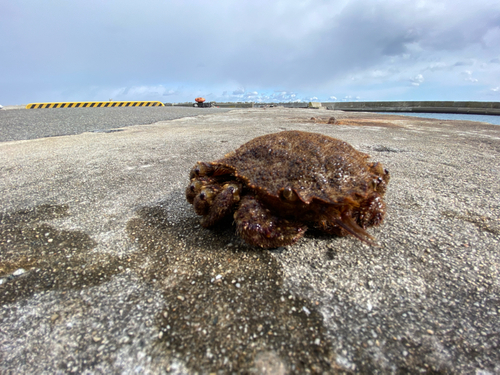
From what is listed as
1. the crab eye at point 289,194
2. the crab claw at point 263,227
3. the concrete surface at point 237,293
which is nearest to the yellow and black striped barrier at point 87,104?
the concrete surface at point 237,293

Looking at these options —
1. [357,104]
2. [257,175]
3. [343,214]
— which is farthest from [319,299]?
[357,104]

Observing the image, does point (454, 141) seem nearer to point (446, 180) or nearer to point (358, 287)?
point (446, 180)

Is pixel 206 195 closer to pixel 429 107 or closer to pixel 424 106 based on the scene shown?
pixel 429 107

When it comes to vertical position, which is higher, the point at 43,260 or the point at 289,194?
the point at 289,194

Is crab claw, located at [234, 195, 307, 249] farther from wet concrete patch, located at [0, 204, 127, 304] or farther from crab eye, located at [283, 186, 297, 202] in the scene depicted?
wet concrete patch, located at [0, 204, 127, 304]

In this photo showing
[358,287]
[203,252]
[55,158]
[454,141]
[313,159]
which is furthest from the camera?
[454,141]

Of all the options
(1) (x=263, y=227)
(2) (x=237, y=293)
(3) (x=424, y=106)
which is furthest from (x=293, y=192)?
(3) (x=424, y=106)
